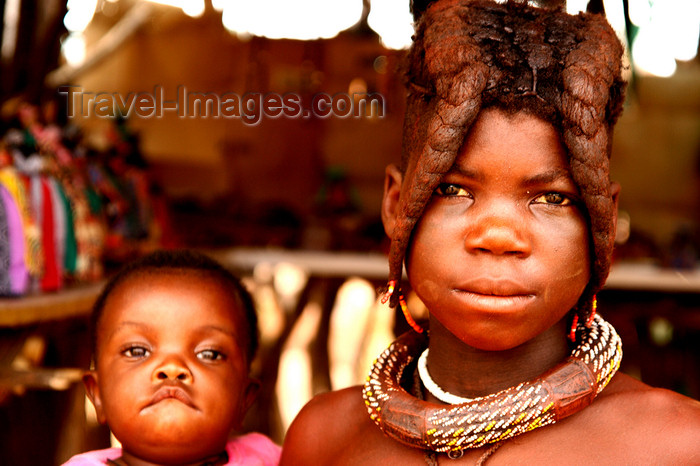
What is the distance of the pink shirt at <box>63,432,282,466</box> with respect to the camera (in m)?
1.64

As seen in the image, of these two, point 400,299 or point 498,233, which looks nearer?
point 498,233

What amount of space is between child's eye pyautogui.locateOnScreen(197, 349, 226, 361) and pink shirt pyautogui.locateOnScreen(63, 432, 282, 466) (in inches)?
8.8

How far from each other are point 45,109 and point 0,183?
0.92 m

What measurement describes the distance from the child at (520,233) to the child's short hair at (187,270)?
56 centimetres

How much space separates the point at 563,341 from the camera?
4.52 feet

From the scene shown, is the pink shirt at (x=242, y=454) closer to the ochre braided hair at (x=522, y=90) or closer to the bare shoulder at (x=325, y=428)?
the bare shoulder at (x=325, y=428)

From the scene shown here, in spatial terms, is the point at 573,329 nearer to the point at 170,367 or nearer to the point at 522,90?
the point at 522,90

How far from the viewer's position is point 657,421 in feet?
3.97

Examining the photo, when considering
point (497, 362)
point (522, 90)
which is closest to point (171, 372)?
point (497, 362)

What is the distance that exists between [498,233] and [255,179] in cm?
762

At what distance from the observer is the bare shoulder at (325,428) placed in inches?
58.6

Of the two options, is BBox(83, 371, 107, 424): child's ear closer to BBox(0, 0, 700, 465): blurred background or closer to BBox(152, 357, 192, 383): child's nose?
BBox(152, 357, 192, 383): child's nose

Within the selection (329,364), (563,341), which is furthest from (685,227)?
(563,341)

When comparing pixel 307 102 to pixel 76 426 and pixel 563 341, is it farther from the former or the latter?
pixel 563 341
